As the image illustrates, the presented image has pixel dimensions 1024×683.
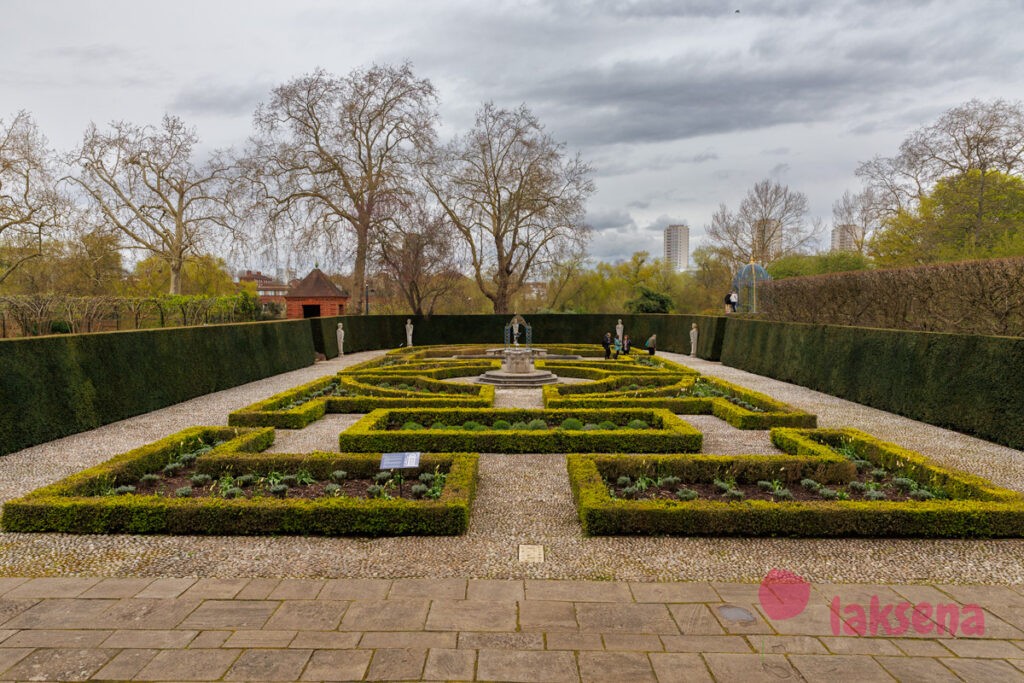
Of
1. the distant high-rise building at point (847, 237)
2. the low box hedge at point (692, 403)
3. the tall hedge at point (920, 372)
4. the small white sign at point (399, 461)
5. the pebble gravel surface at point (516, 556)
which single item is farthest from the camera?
the distant high-rise building at point (847, 237)

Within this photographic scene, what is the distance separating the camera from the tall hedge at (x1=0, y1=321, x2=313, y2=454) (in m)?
9.87

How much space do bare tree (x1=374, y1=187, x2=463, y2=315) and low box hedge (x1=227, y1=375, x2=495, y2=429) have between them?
17629 millimetres

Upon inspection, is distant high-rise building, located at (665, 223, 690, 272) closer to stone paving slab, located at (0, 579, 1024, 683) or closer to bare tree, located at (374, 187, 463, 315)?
bare tree, located at (374, 187, 463, 315)

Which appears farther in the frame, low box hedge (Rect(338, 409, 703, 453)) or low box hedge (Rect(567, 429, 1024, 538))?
low box hedge (Rect(338, 409, 703, 453))

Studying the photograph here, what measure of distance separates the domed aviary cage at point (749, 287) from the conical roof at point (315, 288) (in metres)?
26.0

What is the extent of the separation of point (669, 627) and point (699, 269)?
175ft

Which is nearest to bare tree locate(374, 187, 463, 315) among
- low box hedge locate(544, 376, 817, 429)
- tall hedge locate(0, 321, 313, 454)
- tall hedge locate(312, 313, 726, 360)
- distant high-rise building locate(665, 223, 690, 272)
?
tall hedge locate(312, 313, 726, 360)

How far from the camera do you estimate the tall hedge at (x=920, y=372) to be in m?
10.4

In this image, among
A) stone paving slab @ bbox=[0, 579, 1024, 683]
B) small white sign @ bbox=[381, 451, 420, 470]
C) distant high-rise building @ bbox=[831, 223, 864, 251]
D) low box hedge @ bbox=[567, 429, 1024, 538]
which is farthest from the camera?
distant high-rise building @ bbox=[831, 223, 864, 251]

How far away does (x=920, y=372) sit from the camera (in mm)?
12586

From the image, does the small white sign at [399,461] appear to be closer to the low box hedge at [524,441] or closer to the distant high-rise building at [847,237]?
the low box hedge at [524,441]

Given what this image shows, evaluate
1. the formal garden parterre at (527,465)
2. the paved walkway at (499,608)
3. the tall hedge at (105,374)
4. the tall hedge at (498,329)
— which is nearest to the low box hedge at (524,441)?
the formal garden parterre at (527,465)

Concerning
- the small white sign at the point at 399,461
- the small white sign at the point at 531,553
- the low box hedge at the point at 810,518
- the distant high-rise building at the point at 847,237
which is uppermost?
the distant high-rise building at the point at 847,237

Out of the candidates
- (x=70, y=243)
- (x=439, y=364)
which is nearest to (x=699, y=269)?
(x=439, y=364)
